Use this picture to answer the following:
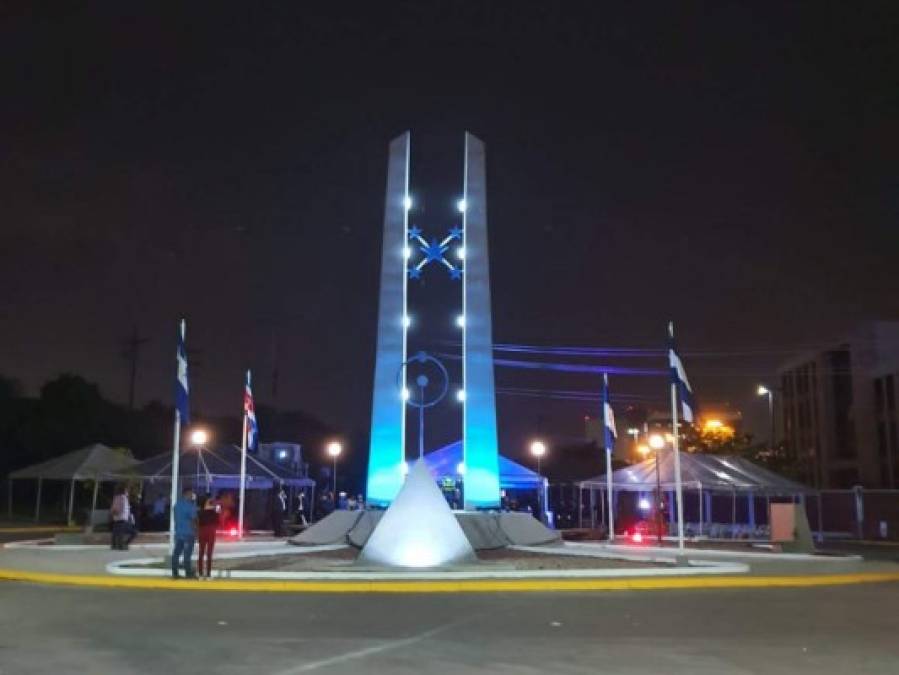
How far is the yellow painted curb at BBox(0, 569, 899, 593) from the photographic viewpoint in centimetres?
1647

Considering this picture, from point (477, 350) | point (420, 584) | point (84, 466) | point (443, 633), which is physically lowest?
point (443, 633)

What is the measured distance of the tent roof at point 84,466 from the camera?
41.2 metres

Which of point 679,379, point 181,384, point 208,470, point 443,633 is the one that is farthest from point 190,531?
point 208,470

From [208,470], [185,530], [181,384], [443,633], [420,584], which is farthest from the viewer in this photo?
[208,470]

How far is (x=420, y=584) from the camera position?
55.2 feet

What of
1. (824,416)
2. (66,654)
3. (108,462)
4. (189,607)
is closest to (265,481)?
(108,462)

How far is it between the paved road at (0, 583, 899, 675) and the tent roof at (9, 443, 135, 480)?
26.7m

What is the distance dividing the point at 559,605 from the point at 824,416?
219 ft

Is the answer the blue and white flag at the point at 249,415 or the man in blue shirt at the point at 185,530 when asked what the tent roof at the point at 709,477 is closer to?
the blue and white flag at the point at 249,415

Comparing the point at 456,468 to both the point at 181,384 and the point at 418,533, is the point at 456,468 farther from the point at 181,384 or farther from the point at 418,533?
the point at 418,533

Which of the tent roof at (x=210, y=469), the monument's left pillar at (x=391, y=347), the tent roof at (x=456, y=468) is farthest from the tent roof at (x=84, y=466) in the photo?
the monument's left pillar at (x=391, y=347)

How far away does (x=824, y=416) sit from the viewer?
75000 mm

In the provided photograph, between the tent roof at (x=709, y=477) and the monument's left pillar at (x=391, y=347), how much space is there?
11.8 meters

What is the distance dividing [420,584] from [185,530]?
4325 mm
